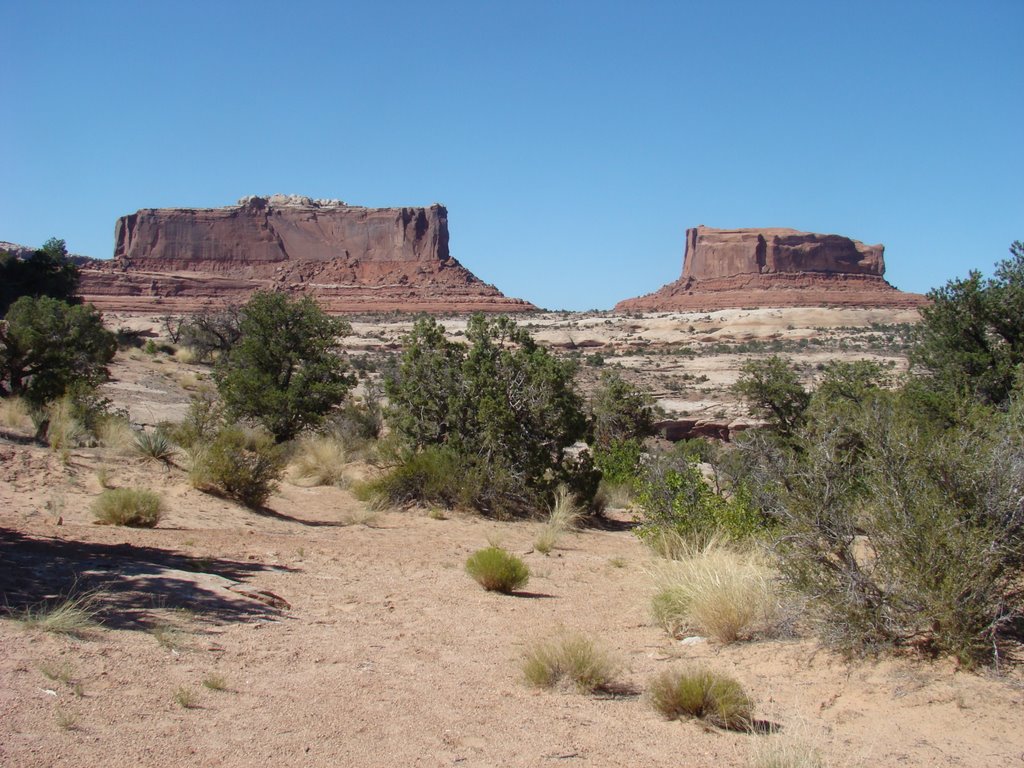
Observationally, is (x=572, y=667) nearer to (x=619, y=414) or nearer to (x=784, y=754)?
(x=784, y=754)

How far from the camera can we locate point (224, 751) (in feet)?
13.2

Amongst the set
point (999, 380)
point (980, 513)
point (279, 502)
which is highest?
point (999, 380)

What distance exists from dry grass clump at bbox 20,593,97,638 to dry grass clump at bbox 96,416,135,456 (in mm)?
8988

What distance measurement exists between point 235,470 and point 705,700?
9.79 meters

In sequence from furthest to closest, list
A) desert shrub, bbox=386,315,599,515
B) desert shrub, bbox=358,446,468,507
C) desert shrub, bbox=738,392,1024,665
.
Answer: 1. desert shrub, bbox=386,315,599,515
2. desert shrub, bbox=358,446,468,507
3. desert shrub, bbox=738,392,1024,665

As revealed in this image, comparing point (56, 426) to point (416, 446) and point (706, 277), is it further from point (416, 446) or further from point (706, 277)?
point (706, 277)

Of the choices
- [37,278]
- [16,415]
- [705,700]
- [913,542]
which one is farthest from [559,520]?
[37,278]

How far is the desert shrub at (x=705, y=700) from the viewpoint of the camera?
15.8 ft

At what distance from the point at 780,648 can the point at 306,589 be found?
14.8 feet

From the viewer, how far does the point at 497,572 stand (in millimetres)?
8602

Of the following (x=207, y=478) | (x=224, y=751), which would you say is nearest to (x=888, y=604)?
(x=224, y=751)

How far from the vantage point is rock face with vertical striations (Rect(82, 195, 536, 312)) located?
106625mm

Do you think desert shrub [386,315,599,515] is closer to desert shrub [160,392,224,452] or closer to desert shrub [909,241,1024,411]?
desert shrub [160,392,224,452]

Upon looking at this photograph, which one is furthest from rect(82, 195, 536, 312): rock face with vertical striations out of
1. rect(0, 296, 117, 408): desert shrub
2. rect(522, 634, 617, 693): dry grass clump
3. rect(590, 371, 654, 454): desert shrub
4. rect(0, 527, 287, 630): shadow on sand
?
rect(522, 634, 617, 693): dry grass clump
